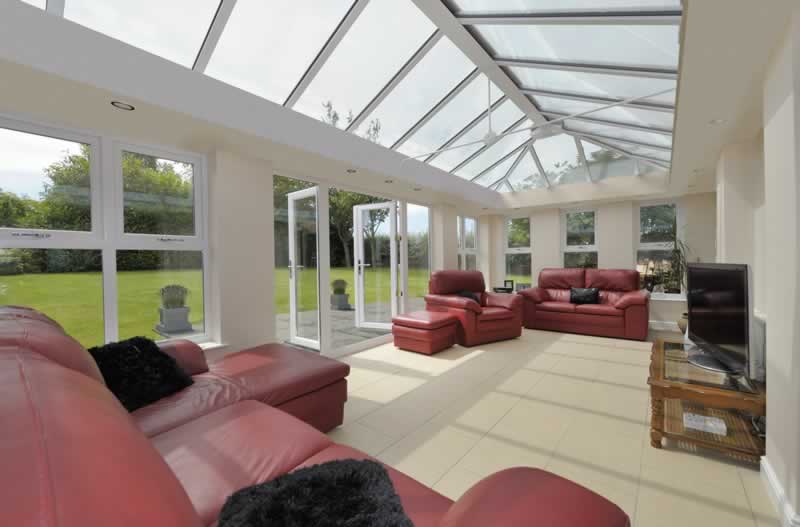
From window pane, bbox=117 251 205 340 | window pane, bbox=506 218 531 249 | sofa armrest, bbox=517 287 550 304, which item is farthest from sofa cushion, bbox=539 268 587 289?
window pane, bbox=117 251 205 340

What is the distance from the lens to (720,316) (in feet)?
7.57

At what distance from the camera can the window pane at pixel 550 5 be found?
2093 mm

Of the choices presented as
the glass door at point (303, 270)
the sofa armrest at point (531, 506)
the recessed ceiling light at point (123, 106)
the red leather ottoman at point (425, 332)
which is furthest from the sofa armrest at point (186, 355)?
the red leather ottoman at point (425, 332)

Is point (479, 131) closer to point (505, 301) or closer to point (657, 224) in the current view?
point (505, 301)

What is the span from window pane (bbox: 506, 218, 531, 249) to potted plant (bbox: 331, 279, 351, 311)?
4348mm

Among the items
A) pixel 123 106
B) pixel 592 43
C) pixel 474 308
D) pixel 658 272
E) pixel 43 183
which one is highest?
pixel 592 43

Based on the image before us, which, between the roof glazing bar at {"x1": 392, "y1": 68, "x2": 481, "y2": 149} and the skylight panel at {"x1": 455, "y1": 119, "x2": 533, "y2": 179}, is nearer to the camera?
the roof glazing bar at {"x1": 392, "y1": 68, "x2": 481, "y2": 149}

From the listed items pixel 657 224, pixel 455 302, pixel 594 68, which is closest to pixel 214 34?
pixel 594 68

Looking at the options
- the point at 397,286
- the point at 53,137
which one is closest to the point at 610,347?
the point at 397,286

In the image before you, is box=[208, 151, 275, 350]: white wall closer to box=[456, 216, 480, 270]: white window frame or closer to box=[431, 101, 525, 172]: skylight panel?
box=[431, 101, 525, 172]: skylight panel

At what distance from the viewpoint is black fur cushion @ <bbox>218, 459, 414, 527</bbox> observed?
30.8 inches

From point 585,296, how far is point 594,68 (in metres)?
3.82

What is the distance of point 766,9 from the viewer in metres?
1.56

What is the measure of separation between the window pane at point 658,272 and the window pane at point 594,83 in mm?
3983
